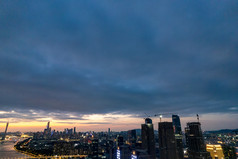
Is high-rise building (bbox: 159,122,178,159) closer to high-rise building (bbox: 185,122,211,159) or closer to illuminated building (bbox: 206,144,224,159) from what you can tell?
high-rise building (bbox: 185,122,211,159)

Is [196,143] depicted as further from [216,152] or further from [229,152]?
[229,152]

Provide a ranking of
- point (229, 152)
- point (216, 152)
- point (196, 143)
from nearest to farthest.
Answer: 1. point (196, 143)
2. point (229, 152)
3. point (216, 152)

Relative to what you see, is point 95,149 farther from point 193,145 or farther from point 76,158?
point 193,145

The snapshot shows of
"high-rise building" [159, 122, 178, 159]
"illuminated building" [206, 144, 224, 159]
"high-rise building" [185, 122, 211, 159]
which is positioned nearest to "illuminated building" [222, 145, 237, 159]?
"illuminated building" [206, 144, 224, 159]

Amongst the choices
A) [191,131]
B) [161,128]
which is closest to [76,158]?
[161,128]

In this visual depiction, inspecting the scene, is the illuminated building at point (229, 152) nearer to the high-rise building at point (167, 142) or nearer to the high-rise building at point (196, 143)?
the high-rise building at point (196, 143)

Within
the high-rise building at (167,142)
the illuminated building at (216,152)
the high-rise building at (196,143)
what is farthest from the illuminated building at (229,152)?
Result: the high-rise building at (167,142)

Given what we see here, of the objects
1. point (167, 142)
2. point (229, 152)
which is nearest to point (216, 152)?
point (229, 152)
